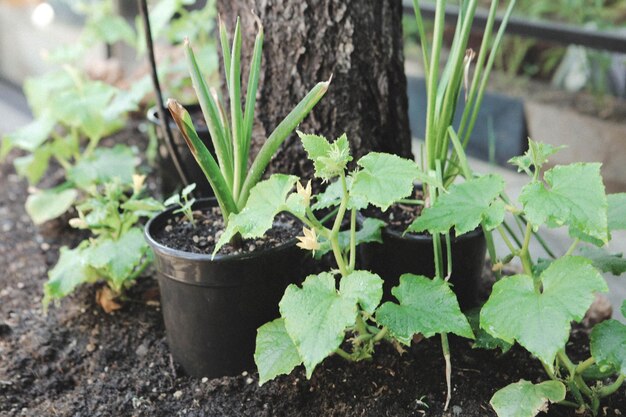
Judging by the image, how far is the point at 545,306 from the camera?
102cm

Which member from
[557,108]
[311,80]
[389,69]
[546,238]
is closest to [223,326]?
[311,80]

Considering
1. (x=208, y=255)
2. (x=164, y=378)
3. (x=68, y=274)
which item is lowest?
(x=164, y=378)

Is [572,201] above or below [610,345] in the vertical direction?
above

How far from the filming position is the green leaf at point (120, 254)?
1493 mm

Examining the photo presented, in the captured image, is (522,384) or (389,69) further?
(389,69)

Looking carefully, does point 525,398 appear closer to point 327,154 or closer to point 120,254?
point 327,154

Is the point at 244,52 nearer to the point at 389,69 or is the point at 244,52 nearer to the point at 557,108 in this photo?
the point at 389,69

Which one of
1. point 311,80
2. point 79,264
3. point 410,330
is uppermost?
point 311,80

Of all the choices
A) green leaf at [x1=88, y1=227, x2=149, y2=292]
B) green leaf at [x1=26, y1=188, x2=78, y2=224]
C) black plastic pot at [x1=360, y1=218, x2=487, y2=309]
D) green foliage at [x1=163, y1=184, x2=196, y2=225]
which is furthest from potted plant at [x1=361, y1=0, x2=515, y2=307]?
green leaf at [x1=26, y1=188, x2=78, y2=224]

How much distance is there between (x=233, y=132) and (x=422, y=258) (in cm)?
43

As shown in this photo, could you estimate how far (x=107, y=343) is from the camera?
5.05 feet

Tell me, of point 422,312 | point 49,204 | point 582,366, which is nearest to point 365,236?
point 422,312

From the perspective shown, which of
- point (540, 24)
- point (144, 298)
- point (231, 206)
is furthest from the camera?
point (540, 24)

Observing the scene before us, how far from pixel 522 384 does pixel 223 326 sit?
1.74ft
